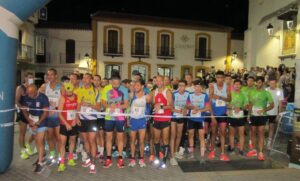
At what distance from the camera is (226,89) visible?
7758 millimetres

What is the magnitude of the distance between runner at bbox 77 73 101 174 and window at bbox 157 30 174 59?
1005 inches

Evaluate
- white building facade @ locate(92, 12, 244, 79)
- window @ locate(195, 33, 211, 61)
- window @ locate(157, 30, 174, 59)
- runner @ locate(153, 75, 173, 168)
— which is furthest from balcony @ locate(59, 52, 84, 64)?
runner @ locate(153, 75, 173, 168)

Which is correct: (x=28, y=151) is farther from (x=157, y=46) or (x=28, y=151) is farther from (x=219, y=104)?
(x=157, y=46)

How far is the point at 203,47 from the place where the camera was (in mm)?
33656

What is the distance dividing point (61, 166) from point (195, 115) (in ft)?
10.1

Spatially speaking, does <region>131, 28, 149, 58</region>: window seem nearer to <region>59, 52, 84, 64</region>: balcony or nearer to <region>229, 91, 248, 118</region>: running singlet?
<region>59, 52, 84, 64</region>: balcony

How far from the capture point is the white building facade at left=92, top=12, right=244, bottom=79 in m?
30.6

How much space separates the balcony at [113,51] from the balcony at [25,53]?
672 cm

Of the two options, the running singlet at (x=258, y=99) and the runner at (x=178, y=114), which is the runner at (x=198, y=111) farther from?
the running singlet at (x=258, y=99)


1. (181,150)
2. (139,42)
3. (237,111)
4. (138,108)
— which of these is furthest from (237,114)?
(139,42)

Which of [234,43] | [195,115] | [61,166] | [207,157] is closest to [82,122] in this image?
[61,166]

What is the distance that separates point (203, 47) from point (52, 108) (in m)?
28.2

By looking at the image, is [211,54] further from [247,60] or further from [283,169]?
[283,169]

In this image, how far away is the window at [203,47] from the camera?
33.2 meters
